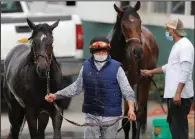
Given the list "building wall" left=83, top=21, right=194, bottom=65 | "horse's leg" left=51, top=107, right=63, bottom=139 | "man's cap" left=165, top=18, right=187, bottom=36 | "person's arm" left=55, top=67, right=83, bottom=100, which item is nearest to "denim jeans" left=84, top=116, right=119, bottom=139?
"person's arm" left=55, top=67, right=83, bottom=100

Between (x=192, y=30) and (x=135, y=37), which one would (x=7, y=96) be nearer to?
(x=135, y=37)

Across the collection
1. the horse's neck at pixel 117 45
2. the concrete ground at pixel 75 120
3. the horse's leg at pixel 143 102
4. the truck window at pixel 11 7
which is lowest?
the concrete ground at pixel 75 120

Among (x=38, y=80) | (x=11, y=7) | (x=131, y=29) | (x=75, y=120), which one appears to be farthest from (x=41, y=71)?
(x=11, y=7)

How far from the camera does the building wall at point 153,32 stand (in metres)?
14.7

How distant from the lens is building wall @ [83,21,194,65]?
14652mm

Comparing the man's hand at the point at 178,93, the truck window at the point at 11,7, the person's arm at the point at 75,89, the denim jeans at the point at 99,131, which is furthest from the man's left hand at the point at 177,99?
the truck window at the point at 11,7

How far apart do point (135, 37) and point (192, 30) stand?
4.56 metres

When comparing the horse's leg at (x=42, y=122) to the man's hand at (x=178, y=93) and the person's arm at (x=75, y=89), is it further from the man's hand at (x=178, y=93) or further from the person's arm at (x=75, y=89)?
the man's hand at (x=178, y=93)

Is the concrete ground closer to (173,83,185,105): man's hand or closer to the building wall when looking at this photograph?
the building wall

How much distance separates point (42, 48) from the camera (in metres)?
8.55

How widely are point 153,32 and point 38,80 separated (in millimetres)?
6471

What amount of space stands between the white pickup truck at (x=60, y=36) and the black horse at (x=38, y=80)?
123 inches

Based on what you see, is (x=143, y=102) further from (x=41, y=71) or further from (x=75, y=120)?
(x=41, y=71)

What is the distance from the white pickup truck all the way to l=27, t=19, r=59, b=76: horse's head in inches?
165
